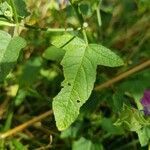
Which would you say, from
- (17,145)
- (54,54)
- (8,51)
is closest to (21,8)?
(8,51)

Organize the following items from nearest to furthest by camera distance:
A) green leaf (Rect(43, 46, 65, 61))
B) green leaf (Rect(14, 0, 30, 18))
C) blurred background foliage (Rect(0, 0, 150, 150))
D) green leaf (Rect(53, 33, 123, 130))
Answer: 1. green leaf (Rect(53, 33, 123, 130))
2. green leaf (Rect(14, 0, 30, 18))
3. blurred background foliage (Rect(0, 0, 150, 150))
4. green leaf (Rect(43, 46, 65, 61))

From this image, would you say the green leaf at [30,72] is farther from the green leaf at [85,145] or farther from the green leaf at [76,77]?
the green leaf at [76,77]

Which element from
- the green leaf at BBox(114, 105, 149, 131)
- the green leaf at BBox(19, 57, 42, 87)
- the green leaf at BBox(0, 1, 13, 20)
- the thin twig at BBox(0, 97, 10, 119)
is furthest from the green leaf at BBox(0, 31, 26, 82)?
the thin twig at BBox(0, 97, 10, 119)

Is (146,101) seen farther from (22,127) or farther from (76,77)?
(22,127)

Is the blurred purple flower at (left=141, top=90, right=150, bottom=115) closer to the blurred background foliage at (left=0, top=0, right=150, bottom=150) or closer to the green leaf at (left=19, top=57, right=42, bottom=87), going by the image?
the blurred background foliage at (left=0, top=0, right=150, bottom=150)

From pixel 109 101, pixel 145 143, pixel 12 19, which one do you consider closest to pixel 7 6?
pixel 12 19
